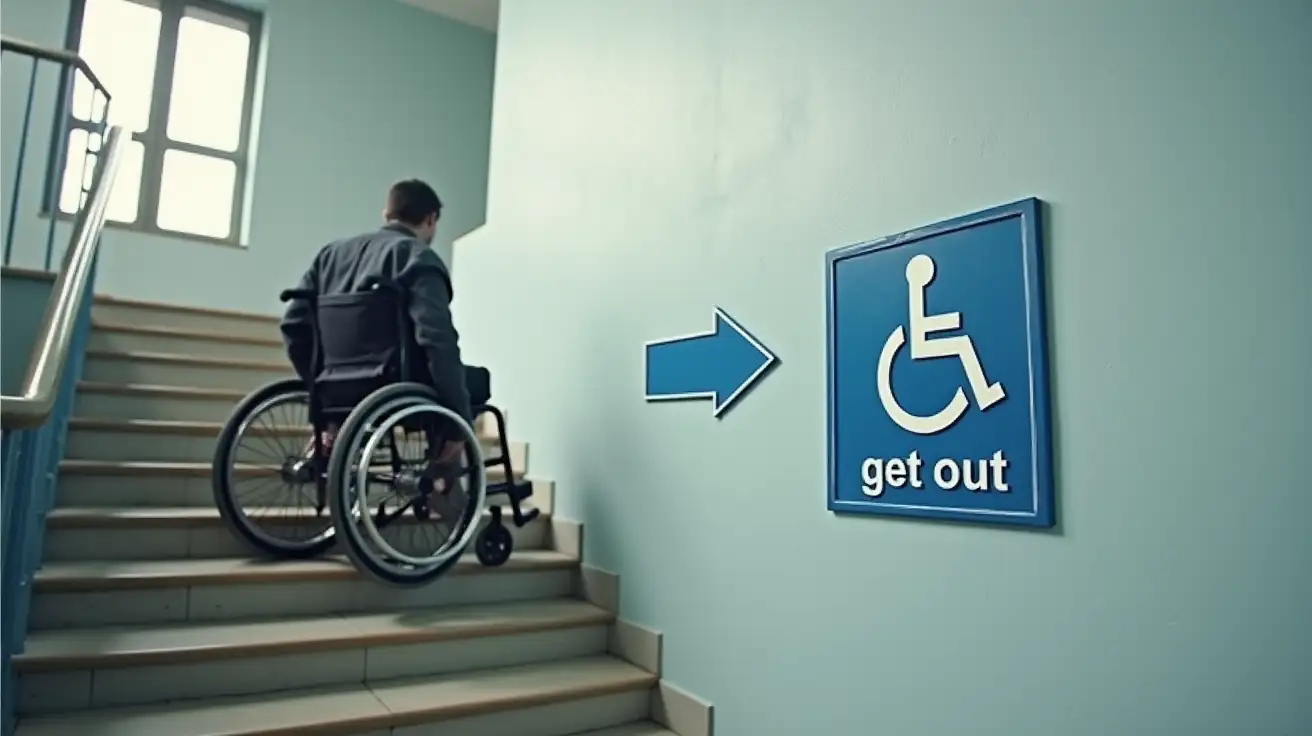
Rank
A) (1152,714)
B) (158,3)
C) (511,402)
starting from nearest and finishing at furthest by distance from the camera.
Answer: (1152,714) < (511,402) < (158,3)

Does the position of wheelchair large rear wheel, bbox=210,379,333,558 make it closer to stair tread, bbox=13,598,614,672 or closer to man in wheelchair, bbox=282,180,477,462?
man in wheelchair, bbox=282,180,477,462

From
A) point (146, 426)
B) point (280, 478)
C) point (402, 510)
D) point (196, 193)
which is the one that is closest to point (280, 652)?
point (402, 510)

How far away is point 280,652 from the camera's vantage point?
194cm

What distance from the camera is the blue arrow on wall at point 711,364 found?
2.11 metres

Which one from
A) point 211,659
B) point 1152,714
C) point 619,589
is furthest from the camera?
point 619,589

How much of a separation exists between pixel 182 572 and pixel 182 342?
5.42ft

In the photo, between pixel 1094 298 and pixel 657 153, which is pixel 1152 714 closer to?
pixel 1094 298

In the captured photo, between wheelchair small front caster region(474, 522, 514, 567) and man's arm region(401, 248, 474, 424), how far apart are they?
0.42m

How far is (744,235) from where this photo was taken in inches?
85.5

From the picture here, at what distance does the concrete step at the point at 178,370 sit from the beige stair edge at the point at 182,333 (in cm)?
9

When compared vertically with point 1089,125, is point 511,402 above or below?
below

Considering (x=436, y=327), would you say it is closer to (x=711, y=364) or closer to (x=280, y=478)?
(x=711, y=364)

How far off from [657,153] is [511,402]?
1.33 meters

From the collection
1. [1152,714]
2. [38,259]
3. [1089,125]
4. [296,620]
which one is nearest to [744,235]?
Answer: [1089,125]
